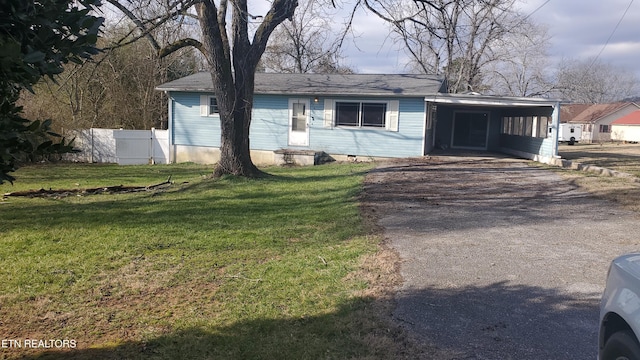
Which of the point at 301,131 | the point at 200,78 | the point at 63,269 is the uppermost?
the point at 200,78

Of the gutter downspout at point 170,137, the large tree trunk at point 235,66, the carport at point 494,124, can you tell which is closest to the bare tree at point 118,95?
the gutter downspout at point 170,137

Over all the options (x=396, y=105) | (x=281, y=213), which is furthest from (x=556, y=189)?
(x=396, y=105)

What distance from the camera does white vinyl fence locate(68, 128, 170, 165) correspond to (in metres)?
20.7

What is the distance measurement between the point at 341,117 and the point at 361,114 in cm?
87

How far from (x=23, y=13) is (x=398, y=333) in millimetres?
3330

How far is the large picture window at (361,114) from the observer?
1944cm

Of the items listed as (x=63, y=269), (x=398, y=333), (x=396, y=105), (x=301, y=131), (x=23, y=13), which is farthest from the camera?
(x=301, y=131)

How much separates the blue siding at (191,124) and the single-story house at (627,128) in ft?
170

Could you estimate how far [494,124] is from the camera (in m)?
25.1

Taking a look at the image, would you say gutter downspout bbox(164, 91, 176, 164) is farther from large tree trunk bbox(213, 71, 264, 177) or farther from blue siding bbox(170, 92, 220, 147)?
large tree trunk bbox(213, 71, 264, 177)

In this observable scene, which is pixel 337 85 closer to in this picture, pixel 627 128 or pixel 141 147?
pixel 141 147

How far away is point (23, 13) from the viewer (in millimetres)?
2346

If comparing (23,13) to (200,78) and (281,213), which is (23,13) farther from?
(200,78)

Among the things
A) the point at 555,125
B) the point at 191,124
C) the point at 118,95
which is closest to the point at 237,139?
the point at 191,124
